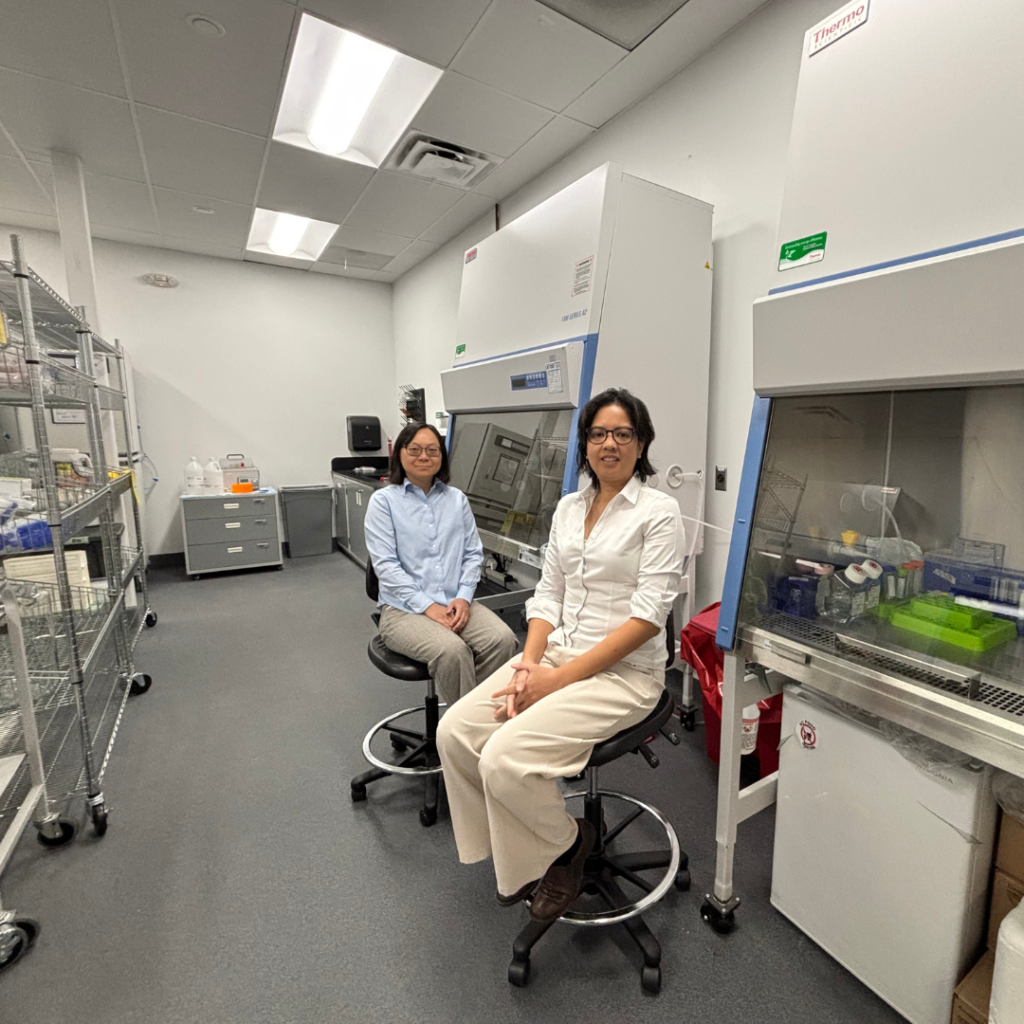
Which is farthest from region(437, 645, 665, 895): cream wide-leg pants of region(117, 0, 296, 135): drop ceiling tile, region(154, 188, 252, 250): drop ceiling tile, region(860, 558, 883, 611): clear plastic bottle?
region(154, 188, 252, 250): drop ceiling tile

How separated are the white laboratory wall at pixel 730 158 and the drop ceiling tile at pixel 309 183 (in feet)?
5.03

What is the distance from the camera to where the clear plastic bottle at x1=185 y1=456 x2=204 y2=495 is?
4641 millimetres

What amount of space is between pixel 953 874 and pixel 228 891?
1.74 m

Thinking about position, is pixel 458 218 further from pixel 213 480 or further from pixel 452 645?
pixel 452 645

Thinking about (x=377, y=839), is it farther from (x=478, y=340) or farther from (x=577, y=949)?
(x=478, y=340)

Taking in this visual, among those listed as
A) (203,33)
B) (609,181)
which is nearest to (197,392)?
(203,33)

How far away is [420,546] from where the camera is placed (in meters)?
1.95

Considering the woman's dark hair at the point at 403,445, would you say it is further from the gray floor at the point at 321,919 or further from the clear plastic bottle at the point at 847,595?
the clear plastic bottle at the point at 847,595

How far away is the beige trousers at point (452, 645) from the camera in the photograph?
5.42ft

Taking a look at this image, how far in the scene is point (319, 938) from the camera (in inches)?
53.3

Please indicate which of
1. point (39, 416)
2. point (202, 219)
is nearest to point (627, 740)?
point (39, 416)

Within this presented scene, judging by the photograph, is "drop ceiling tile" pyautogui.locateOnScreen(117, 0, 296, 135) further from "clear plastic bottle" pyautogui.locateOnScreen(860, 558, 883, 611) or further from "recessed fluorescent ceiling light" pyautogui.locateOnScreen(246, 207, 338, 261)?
"clear plastic bottle" pyautogui.locateOnScreen(860, 558, 883, 611)

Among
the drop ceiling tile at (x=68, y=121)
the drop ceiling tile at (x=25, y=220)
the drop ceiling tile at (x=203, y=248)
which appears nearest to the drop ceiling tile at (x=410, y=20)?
the drop ceiling tile at (x=68, y=121)

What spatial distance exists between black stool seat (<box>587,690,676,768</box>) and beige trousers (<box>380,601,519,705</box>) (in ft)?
1.84
